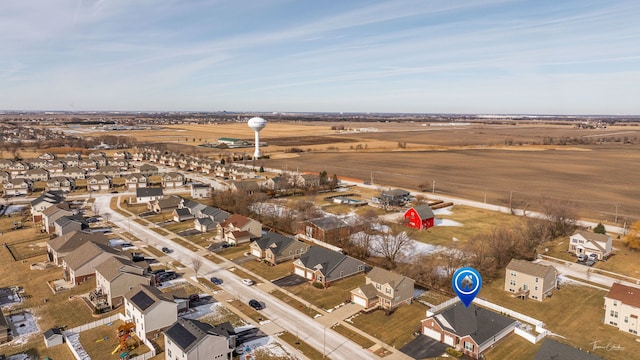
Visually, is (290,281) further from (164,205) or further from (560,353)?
(164,205)

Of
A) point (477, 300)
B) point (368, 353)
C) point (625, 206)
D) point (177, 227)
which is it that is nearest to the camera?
point (368, 353)

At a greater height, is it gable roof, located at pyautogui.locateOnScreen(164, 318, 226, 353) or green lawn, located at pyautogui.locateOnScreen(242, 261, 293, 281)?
gable roof, located at pyautogui.locateOnScreen(164, 318, 226, 353)

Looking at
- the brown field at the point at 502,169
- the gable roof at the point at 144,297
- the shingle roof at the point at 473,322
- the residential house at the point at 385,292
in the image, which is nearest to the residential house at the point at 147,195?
the gable roof at the point at 144,297

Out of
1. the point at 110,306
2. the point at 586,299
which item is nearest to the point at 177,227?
the point at 110,306

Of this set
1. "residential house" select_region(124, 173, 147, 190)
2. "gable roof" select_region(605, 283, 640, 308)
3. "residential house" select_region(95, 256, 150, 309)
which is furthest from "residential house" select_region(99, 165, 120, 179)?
"gable roof" select_region(605, 283, 640, 308)

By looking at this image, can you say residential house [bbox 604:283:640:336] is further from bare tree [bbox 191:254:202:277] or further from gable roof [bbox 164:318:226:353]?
bare tree [bbox 191:254:202:277]

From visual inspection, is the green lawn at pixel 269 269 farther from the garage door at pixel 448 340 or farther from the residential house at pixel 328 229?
the garage door at pixel 448 340

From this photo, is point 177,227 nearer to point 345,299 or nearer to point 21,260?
point 21,260
